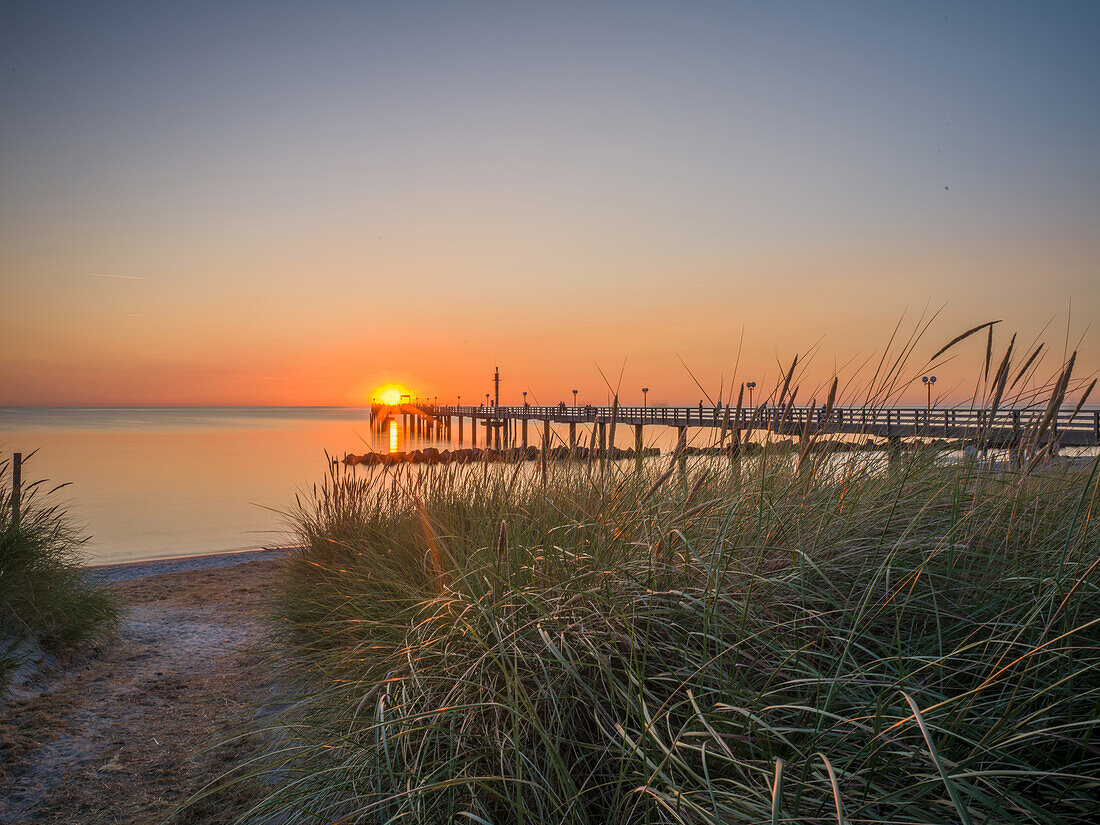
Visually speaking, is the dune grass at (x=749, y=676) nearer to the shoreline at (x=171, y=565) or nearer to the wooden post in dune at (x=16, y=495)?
the wooden post in dune at (x=16, y=495)

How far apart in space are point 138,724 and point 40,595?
1995 mm

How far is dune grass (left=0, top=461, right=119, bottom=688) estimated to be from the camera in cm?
509

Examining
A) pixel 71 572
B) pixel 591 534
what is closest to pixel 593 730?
pixel 591 534

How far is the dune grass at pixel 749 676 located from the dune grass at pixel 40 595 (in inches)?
139

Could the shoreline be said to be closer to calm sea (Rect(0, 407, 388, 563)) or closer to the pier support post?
calm sea (Rect(0, 407, 388, 563))

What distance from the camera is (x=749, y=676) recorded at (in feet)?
6.34

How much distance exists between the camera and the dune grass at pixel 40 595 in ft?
16.7

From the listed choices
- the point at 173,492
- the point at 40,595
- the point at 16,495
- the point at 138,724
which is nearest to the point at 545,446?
the point at 138,724

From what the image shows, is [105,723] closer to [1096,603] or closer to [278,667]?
[278,667]

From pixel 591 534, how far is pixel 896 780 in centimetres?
143

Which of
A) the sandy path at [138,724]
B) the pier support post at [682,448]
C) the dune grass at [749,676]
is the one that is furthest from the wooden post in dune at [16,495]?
the pier support post at [682,448]

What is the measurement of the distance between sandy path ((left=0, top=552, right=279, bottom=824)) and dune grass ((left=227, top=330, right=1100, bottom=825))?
82cm

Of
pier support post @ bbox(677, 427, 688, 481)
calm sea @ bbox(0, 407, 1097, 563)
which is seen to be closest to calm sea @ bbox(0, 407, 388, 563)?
calm sea @ bbox(0, 407, 1097, 563)

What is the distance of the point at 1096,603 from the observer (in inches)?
77.0
